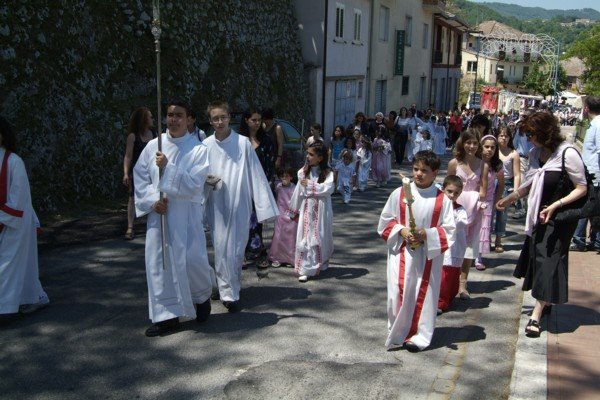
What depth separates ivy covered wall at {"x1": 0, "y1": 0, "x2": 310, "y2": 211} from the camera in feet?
36.9

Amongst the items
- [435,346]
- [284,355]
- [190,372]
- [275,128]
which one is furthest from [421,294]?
[275,128]

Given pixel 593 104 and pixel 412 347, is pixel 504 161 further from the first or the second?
pixel 412 347

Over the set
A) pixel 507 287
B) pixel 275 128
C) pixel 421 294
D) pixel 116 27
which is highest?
pixel 116 27

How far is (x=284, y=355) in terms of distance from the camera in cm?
539

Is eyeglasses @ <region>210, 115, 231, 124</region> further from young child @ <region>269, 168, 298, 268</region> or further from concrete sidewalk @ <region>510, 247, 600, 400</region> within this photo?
concrete sidewalk @ <region>510, 247, 600, 400</region>

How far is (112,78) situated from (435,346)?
32.4 ft

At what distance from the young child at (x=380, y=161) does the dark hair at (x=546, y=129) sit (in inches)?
417

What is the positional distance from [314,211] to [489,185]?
2.15m

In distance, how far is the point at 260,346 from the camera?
5.58 m

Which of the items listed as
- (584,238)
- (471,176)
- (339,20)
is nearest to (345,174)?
(584,238)

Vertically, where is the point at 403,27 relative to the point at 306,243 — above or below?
above

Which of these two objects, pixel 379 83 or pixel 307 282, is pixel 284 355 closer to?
pixel 307 282

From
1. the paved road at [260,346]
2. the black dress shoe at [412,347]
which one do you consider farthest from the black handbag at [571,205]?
the black dress shoe at [412,347]

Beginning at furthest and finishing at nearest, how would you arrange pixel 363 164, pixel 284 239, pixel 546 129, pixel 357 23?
pixel 357 23 < pixel 363 164 < pixel 284 239 < pixel 546 129
